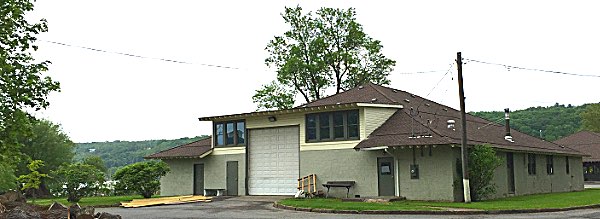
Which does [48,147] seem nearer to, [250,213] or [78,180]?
[78,180]

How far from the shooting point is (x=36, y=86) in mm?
18422

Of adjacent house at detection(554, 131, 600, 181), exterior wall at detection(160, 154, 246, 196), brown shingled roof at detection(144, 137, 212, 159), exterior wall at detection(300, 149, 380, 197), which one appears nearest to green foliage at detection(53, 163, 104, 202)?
brown shingled roof at detection(144, 137, 212, 159)

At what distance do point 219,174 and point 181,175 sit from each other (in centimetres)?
271

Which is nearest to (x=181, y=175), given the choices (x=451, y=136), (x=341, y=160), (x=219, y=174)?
(x=219, y=174)

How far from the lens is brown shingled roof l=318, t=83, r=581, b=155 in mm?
26344

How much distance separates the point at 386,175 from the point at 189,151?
38.9 ft

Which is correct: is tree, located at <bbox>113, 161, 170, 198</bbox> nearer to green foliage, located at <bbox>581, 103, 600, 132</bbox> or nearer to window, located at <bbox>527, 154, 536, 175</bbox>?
window, located at <bbox>527, 154, 536, 175</bbox>

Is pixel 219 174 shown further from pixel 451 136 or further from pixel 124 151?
pixel 124 151

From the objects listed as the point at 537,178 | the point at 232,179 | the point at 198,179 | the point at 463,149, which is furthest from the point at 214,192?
the point at 537,178

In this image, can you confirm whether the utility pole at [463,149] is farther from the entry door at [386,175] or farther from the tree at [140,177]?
the tree at [140,177]

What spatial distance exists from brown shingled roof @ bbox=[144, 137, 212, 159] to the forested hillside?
44170mm

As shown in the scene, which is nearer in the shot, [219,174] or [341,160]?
[341,160]

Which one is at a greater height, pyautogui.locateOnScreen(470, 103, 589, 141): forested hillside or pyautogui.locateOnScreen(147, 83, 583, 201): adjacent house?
pyautogui.locateOnScreen(470, 103, 589, 141): forested hillside

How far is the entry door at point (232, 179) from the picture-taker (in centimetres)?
3234
